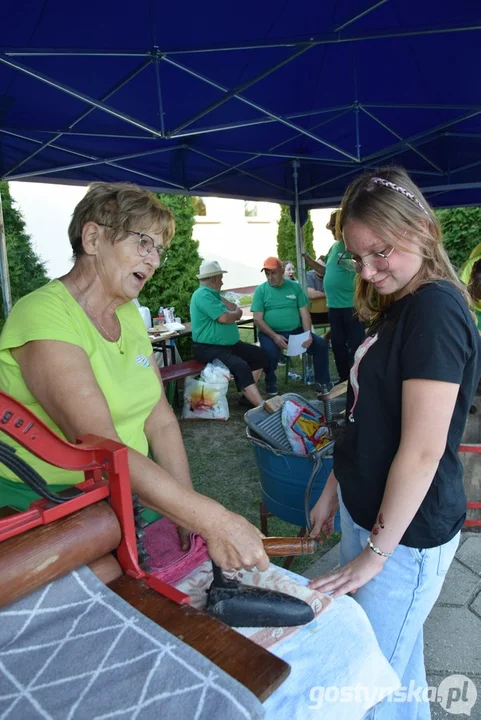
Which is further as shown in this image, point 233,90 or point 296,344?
point 296,344

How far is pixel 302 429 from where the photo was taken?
2592 millimetres

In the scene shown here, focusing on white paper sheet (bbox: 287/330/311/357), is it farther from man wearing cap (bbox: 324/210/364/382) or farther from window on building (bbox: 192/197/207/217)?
window on building (bbox: 192/197/207/217)

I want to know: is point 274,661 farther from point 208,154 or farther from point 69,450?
point 208,154

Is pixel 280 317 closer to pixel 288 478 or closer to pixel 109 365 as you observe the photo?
pixel 288 478

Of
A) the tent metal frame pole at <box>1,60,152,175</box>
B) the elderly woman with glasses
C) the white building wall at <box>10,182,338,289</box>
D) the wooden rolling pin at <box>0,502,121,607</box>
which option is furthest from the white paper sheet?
the white building wall at <box>10,182,338,289</box>

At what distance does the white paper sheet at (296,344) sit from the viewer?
21.2 ft

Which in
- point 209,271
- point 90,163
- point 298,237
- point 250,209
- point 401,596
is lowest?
point 401,596

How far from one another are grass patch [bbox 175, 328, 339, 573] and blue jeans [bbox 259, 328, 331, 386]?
618 millimetres

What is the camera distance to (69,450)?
3.03 feet

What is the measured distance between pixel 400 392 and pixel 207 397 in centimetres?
438

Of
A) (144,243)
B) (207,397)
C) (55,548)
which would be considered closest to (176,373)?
(207,397)

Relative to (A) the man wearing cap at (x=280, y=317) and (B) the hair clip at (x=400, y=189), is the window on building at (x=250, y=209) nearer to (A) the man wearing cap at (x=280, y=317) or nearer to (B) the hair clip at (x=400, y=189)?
(A) the man wearing cap at (x=280, y=317)

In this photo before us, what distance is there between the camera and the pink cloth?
122 cm

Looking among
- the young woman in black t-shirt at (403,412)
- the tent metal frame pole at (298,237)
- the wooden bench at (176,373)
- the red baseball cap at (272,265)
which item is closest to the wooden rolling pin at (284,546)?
the young woman in black t-shirt at (403,412)
